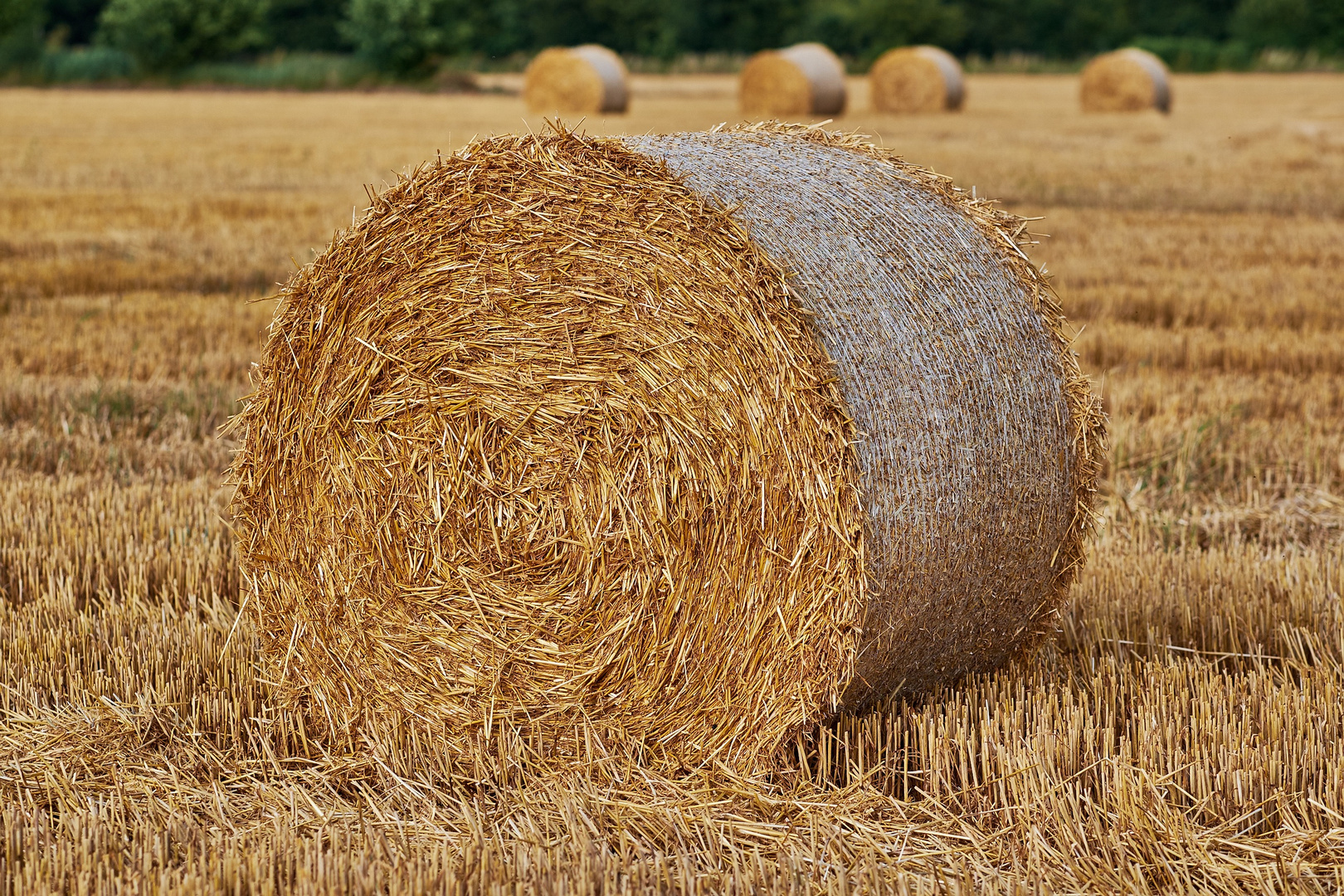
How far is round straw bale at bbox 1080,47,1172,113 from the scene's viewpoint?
2878 centimetres

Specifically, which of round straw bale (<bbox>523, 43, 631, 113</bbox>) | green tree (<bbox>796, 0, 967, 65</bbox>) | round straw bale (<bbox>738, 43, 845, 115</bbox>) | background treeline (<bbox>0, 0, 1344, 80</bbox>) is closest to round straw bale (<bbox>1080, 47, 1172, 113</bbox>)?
round straw bale (<bbox>738, 43, 845, 115</bbox>)

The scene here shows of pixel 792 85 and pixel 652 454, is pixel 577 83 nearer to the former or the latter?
pixel 792 85

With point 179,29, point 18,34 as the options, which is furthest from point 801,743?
point 179,29

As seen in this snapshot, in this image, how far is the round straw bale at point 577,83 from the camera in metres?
27.4

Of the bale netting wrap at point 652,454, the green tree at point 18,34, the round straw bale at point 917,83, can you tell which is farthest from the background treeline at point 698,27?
the bale netting wrap at point 652,454

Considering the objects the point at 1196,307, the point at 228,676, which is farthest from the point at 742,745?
the point at 1196,307

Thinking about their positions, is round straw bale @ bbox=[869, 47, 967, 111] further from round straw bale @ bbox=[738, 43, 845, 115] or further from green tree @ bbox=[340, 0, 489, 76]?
green tree @ bbox=[340, 0, 489, 76]

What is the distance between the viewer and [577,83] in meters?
27.7

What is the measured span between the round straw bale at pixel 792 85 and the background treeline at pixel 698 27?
19156 millimetres

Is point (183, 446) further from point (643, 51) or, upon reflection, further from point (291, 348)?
point (643, 51)

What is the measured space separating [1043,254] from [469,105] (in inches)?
954

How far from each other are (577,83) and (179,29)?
72.9 ft

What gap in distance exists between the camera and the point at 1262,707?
11.8 feet

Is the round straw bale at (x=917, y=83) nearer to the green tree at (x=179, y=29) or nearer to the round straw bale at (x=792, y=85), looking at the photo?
the round straw bale at (x=792, y=85)
